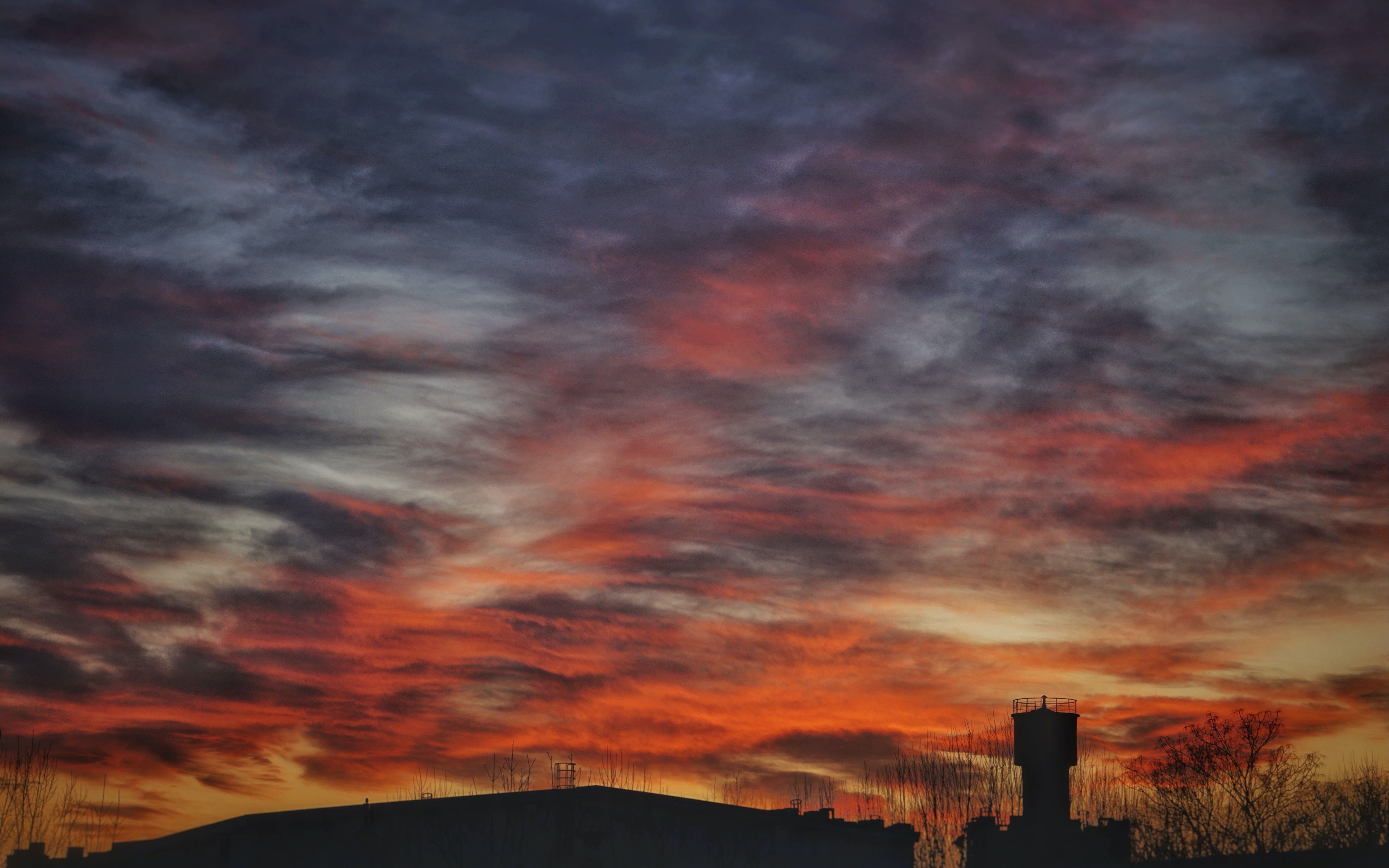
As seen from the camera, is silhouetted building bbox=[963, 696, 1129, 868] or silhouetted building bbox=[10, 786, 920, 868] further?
silhouetted building bbox=[963, 696, 1129, 868]

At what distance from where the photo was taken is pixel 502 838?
4081 centimetres

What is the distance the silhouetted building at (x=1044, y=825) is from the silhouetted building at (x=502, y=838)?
1496 centimetres

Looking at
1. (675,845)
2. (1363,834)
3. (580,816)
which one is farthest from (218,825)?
(1363,834)

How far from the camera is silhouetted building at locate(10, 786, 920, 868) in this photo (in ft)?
128

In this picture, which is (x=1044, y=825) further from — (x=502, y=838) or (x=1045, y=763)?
(x=502, y=838)

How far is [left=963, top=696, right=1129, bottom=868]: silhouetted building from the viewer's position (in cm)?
5625

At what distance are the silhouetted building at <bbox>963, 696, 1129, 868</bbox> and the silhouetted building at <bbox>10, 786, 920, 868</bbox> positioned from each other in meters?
15.0

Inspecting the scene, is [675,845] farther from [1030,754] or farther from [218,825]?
[1030,754]

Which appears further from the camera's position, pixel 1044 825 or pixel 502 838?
pixel 1044 825

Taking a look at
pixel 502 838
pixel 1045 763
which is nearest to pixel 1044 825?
pixel 1045 763

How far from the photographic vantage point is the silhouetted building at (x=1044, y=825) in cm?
5625

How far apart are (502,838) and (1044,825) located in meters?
26.7

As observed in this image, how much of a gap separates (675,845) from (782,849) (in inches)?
176

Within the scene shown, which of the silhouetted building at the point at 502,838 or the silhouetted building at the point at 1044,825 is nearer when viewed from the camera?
the silhouetted building at the point at 502,838
